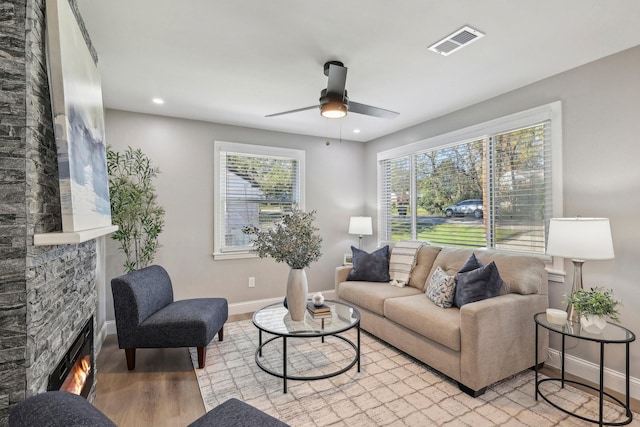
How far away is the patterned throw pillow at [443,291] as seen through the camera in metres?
2.85

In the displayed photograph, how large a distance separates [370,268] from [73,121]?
3.16 meters

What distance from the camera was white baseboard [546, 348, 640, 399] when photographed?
2365 mm

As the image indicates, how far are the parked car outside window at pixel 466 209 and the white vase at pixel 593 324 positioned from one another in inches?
63.1

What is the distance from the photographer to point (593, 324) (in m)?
2.11

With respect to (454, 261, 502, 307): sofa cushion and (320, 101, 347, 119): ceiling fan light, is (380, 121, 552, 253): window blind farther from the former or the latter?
(320, 101, 347, 119): ceiling fan light

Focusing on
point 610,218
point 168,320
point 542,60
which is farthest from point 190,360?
point 542,60

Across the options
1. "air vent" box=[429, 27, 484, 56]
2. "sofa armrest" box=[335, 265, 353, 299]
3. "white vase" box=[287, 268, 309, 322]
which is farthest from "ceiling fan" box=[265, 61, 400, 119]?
"sofa armrest" box=[335, 265, 353, 299]

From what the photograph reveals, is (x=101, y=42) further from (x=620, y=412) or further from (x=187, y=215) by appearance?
(x=620, y=412)

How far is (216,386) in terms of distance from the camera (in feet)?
8.21

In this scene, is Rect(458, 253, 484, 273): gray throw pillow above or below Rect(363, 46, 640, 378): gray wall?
below

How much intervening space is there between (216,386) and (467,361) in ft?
6.32

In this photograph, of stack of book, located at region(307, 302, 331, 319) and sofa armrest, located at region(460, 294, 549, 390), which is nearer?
sofa armrest, located at region(460, 294, 549, 390)

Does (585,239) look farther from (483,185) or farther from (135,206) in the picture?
(135,206)

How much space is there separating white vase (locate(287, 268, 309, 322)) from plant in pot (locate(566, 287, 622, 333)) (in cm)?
198
